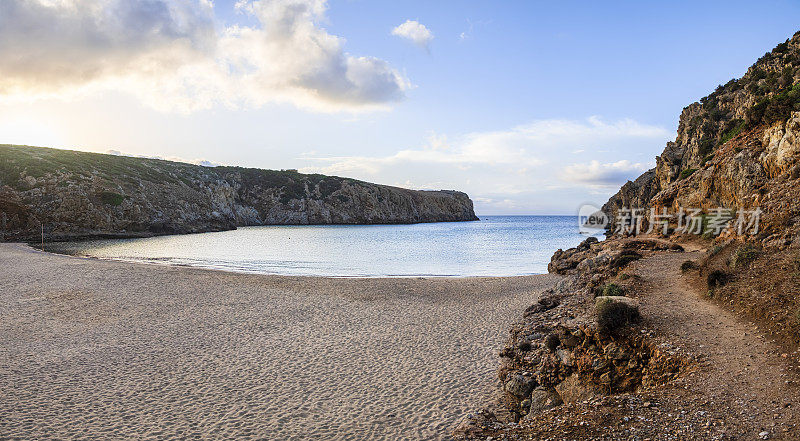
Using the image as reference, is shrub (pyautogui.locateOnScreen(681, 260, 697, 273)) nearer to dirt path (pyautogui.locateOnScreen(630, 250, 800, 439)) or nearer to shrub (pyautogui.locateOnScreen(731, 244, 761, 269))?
shrub (pyautogui.locateOnScreen(731, 244, 761, 269))

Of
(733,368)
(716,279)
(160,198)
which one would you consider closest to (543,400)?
(733,368)

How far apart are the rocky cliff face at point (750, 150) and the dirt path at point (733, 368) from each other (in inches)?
282

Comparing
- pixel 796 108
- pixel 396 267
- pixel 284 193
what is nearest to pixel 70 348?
pixel 396 267

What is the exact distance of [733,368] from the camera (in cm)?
725

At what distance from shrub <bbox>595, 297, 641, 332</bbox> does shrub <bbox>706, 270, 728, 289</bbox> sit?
4048mm

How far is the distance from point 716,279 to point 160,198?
82.9 meters

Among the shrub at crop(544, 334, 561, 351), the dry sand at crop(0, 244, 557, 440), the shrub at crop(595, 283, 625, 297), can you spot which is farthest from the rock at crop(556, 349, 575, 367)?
the shrub at crop(595, 283, 625, 297)

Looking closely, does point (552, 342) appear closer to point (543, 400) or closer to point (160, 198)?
point (543, 400)

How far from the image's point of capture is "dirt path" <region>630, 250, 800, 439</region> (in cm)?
561

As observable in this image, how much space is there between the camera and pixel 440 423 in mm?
8141

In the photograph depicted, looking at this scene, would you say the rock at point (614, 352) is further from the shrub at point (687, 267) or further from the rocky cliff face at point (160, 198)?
the rocky cliff face at point (160, 198)

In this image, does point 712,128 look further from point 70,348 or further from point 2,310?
point 2,310

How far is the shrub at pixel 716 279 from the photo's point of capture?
12.0m

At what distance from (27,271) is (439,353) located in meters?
25.3
